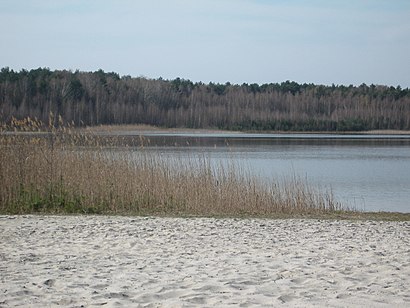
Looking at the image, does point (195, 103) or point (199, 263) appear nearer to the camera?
point (199, 263)

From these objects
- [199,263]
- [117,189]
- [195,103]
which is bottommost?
[199,263]

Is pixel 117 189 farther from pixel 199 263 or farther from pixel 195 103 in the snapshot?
pixel 195 103

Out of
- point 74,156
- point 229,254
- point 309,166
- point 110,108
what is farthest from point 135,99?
point 229,254

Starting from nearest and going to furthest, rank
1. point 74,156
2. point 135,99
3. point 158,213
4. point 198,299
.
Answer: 1. point 198,299
2. point 158,213
3. point 74,156
4. point 135,99

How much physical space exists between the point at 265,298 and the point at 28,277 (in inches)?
100

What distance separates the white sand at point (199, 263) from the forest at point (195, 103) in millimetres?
61512

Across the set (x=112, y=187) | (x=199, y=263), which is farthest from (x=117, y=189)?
(x=199, y=263)

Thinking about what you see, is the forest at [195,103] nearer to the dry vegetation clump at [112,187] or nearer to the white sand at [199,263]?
the dry vegetation clump at [112,187]

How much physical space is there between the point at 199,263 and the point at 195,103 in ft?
285

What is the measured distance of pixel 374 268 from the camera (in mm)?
7641

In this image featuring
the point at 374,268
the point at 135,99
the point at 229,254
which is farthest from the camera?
Result: the point at 135,99

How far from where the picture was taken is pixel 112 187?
46.2 feet

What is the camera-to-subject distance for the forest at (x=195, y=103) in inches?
3044

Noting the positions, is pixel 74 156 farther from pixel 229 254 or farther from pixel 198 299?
pixel 198 299
